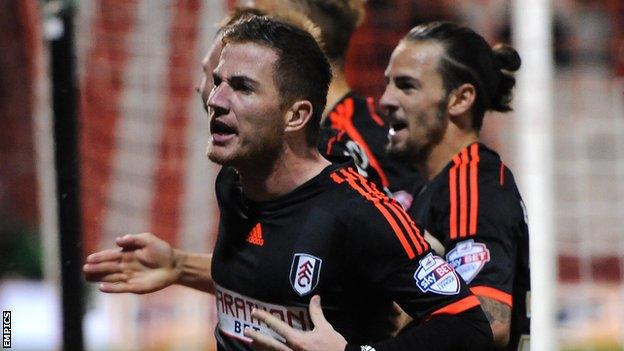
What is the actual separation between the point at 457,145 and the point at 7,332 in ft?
4.78

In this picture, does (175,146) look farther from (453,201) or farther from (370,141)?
(453,201)

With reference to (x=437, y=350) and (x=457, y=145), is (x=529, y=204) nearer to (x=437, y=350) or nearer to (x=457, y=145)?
(x=457, y=145)

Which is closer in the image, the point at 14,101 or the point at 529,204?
the point at 529,204

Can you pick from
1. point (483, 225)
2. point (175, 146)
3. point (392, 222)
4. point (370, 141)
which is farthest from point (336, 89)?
point (175, 146)

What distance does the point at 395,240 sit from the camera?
9.42 ft

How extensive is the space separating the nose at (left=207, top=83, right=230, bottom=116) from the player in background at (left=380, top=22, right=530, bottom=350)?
793 millimetres

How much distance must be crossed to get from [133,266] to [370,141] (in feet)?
3.17

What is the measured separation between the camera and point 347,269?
9.58ft

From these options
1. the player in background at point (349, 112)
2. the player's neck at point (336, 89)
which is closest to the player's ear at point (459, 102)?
the player in background at point (349, 112)

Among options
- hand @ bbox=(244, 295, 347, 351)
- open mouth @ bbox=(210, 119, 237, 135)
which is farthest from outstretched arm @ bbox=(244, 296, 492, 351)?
open mouth @ bbox=(210, 119, 237, 135)

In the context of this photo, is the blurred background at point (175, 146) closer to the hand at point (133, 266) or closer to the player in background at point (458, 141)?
the player in background at point (458, 141)

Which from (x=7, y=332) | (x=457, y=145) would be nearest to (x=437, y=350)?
(x=457, y=145)

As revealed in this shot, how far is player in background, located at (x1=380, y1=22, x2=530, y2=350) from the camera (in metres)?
3.38

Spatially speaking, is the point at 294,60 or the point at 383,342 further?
the point at 294,60
